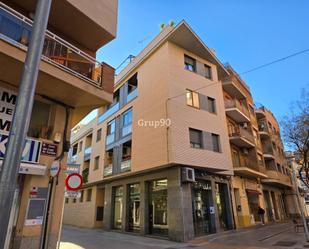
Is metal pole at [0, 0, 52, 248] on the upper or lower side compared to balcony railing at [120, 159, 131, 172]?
lower

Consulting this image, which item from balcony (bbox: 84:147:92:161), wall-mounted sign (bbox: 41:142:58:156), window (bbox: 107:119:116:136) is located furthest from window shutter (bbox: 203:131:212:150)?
balcony (bbox: 84:147:92:161)

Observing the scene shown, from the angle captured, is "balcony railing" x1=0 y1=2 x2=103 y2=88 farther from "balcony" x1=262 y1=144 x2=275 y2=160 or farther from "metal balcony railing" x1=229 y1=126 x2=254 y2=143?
"balcony" x1=262 y1=144 x2=275 y2=160

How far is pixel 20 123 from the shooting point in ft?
9.52

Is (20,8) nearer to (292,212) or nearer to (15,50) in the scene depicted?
(15,50)

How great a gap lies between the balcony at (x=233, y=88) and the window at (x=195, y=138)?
323 inches

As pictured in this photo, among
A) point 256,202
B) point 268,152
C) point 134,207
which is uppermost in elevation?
point 268,152

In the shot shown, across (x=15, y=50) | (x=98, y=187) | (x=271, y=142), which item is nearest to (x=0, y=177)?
(x=15, y=50)

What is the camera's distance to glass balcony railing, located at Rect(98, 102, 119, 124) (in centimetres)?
2308

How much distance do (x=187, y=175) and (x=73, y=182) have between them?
9008mm

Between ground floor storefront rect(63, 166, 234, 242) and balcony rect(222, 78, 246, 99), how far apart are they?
9.03m

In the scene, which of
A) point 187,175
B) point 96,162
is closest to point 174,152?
point 187,175

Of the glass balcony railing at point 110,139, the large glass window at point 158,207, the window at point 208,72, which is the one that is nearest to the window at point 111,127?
the glass balcony railing at point 110,139

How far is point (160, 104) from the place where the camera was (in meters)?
16.4

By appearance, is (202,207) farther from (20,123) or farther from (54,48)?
(20,123)
